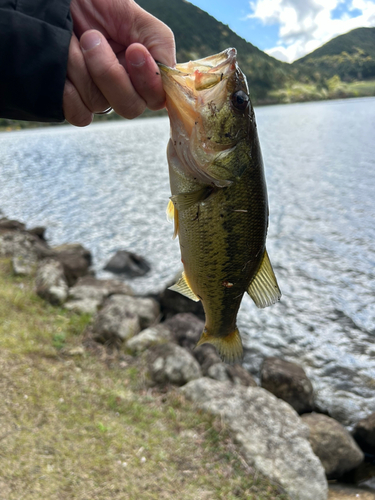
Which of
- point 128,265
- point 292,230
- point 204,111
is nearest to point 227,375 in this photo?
point 204,111

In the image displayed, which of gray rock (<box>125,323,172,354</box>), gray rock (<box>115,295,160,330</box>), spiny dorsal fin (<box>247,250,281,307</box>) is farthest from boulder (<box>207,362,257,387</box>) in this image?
spiny dorsal fin (<box>247,250,281,307</box>)

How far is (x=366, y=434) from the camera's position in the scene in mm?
6828

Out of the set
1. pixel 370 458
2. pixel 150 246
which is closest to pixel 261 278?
pixel 370 458

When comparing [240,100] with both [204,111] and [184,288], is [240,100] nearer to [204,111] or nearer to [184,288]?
[204,111]

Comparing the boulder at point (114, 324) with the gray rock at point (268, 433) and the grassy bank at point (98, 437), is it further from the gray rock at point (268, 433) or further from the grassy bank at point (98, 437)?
the gray rock at point (268, 433)

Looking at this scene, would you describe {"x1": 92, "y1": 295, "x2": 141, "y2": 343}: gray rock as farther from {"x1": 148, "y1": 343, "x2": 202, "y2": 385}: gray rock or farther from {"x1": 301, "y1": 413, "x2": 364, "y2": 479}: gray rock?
{"x1": 301, "y1": 413, "x2": 364, "y2": 479}: gray rock

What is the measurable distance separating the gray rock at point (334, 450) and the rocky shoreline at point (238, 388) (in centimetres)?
1

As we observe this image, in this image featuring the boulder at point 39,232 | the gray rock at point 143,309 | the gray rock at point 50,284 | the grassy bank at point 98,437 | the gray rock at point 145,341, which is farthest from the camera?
the boulder at point 39,232

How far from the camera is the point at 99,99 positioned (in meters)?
2.23

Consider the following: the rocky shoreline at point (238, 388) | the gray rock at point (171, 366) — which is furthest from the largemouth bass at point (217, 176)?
the gray rock at point (171, 366)

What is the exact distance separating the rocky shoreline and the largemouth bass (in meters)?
3.27

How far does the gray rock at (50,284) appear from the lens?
7930 millimetres

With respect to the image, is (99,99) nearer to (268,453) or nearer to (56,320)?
(268,453)

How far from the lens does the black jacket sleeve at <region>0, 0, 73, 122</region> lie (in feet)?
6.25
